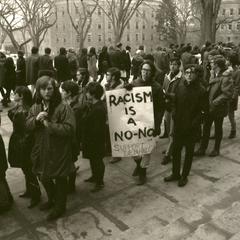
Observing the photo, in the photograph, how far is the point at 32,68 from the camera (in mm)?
10766

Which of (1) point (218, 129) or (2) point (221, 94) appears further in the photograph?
(1) point (218, 129)

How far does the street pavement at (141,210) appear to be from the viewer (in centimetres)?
418

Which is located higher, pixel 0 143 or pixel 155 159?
pixel 0 143

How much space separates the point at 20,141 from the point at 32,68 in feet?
21.6

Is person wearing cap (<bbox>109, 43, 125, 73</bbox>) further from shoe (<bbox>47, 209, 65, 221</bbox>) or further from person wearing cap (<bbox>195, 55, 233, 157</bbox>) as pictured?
shoe (<bbox>47, 209, 65, 221</bbox>)

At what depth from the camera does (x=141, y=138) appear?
5.15 metres

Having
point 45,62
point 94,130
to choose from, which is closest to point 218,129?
point 94,130

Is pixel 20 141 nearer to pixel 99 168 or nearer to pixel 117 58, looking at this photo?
pixel 99 168

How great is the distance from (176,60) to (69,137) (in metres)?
3.22

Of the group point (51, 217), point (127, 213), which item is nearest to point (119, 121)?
point (127, 213)

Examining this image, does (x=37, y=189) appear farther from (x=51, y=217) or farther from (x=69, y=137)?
(x=69, y=137)

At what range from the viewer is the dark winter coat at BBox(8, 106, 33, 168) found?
4.52 meters

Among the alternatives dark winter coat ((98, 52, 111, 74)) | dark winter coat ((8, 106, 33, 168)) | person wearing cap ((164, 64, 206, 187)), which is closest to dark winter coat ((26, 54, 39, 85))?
dark winter coat ((98, 52, 111, 74))

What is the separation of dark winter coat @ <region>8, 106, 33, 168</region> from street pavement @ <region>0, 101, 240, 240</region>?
700 mm
